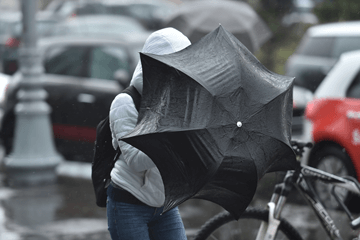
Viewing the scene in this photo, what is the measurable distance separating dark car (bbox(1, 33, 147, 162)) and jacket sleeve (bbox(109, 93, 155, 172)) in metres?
5.11

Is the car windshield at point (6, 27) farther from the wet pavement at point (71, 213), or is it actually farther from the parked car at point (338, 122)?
the parked car at point (338, 122)

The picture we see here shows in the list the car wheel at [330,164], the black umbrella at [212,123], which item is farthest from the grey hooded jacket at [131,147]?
the car wheel at [330,164]

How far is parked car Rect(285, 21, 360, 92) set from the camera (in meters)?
9.45

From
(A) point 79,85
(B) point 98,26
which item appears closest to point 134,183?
(A) point 79,85

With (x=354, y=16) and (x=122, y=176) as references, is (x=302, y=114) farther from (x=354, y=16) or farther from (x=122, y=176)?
(x=354, y=16)

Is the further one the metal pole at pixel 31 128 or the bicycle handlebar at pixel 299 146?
the metal pole at pixel 31 128

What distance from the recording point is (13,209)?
243 inches

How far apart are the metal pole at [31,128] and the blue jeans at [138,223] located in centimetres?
445

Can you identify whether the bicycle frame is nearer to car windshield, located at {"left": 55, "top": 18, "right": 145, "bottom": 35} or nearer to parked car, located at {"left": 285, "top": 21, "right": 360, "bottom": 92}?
parked car, located at {"left": 285, "top": 21, "right": 360, "bottom": 92}

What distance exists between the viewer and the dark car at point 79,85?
8.12m

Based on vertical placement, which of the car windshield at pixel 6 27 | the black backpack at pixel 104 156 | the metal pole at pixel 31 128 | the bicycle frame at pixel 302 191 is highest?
the black backpack at pixel 104 156

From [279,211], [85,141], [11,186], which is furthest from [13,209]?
[279,211]

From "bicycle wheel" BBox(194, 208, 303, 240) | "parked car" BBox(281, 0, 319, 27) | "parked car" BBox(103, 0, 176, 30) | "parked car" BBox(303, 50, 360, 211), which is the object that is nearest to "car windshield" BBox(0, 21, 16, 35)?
"parked car" BBox(103, 0, 176, 30)

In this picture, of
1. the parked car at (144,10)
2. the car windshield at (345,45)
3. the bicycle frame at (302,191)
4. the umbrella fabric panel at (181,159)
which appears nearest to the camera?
the umbrella fabric panel at (181,159)
